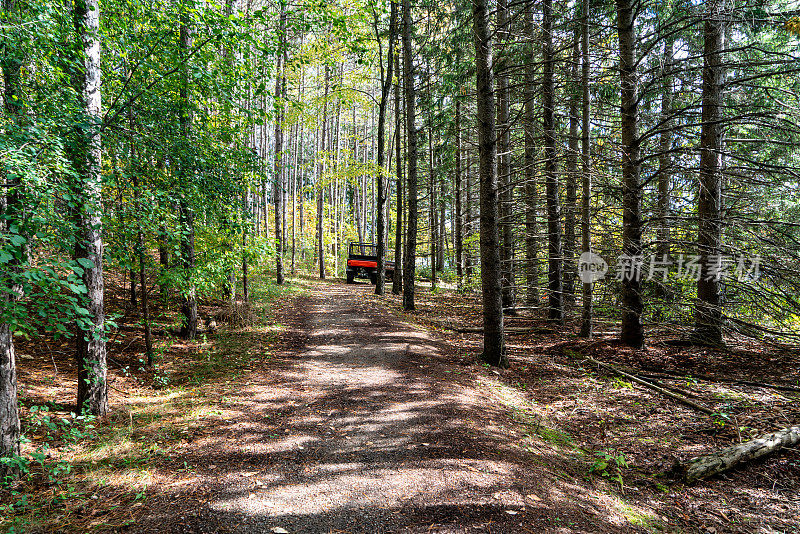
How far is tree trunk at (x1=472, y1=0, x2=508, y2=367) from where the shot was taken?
684 cm

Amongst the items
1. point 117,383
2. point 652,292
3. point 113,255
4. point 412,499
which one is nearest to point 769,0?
point 652,292

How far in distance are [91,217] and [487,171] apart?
5.98m

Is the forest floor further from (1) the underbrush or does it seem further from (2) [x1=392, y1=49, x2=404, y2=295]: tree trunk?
(2) [x1=392, y1=49, x2=404, y2=295]: tree trunk

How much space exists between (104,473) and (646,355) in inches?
341

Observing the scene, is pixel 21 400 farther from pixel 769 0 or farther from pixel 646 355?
pixel 769 0

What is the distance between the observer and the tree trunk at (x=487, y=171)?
6.84m

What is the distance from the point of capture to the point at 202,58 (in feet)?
18.8

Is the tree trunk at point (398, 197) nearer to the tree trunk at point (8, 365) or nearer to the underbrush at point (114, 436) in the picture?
the underbrush at point (114, 436)

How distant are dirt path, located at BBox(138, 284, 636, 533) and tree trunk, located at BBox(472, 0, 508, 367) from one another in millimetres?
1618

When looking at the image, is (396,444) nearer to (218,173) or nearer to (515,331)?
(218,173)

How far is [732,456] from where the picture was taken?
13.4ft

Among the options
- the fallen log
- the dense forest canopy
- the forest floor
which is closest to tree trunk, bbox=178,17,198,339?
the dense forest canopy

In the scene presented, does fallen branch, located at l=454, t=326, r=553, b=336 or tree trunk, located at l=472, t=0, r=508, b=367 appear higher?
tree trunk, located at l=472, t=0, r=508, b=367

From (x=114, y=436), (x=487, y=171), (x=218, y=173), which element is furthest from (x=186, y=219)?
(x=487, y=171)
